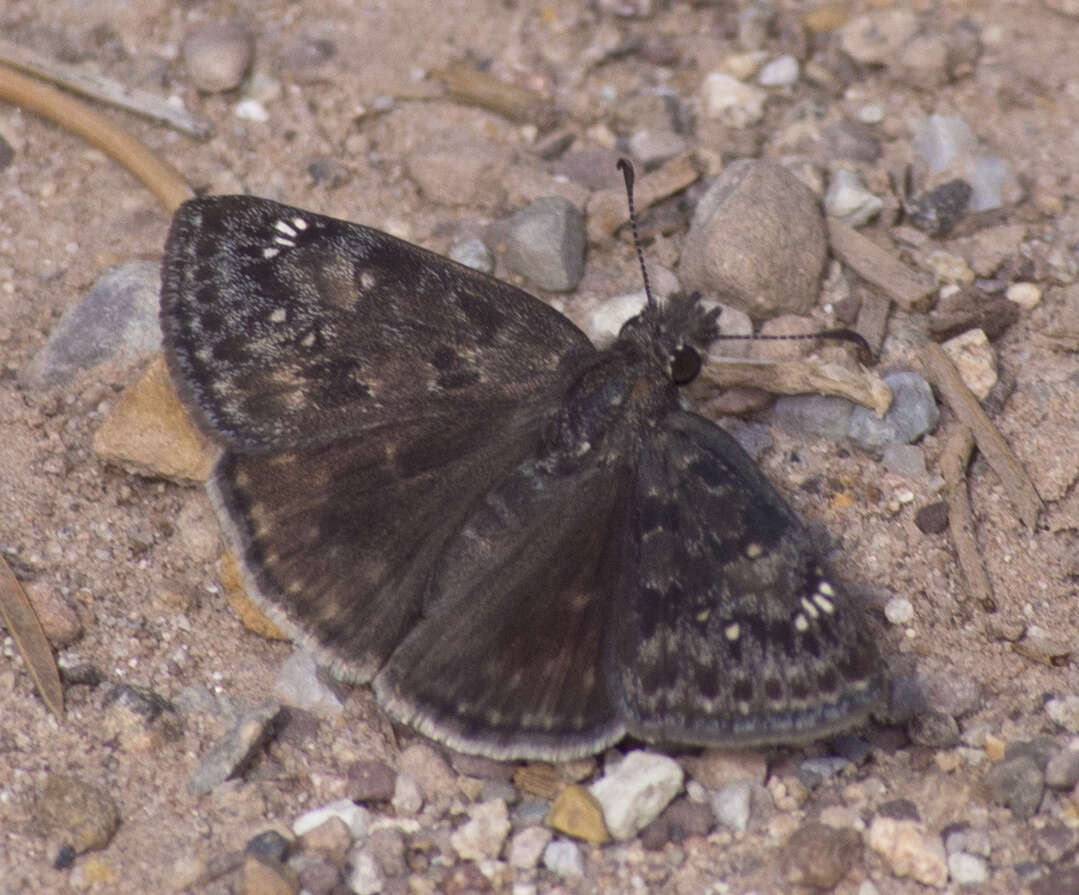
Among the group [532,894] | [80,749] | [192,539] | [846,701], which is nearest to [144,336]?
[192,539]

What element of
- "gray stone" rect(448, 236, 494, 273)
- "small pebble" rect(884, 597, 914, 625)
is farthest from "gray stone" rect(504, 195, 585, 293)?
"small pebble" rect(884, 597, 914, 625)

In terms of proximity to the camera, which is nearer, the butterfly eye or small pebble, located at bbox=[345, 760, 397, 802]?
small pebble, located at bbox=[345, 760, 397, 802]

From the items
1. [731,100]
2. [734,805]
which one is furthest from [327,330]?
[731,100]

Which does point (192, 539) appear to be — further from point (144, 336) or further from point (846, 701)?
point (846, 701)

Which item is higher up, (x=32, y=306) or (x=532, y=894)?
(x=32, y=306)

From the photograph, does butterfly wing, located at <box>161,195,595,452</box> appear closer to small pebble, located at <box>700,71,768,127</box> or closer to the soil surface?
the soil surface

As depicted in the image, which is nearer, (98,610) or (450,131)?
(98,610)

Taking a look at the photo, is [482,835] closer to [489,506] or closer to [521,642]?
[521,642]
